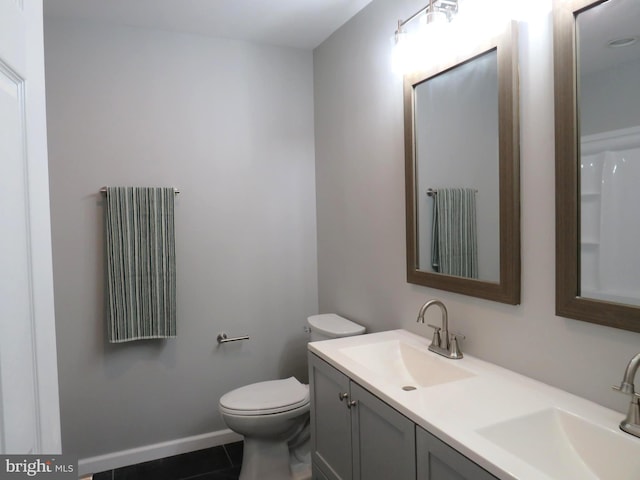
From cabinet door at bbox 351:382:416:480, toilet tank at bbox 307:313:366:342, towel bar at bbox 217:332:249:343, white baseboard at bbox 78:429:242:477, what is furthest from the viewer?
towel bar at bbox 217:332:249:343

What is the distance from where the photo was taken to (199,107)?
2.62 m

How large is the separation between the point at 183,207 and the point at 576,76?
2083 mm

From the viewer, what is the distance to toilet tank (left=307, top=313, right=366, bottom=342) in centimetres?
230

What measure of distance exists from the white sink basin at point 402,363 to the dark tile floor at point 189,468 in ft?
3.84

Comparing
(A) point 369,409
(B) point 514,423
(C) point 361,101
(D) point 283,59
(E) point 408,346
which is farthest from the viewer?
(D) point 283,59

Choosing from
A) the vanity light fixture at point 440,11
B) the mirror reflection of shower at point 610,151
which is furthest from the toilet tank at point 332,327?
the vanity light fixture at point 440,11

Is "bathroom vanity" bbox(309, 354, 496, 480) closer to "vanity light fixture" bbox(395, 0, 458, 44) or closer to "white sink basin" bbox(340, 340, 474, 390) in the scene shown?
"white sink basin" bbox(340, 340, 474, 390)

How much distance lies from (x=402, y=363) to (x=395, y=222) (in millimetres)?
679

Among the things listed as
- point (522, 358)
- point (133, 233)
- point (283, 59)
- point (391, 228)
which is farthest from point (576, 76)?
point (133, 233)

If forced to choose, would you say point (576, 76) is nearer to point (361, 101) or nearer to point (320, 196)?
point (361, 101)

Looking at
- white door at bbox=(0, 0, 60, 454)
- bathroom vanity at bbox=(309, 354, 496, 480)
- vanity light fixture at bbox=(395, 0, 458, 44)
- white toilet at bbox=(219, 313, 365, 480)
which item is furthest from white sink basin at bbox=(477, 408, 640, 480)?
vanity light fixture at bbox=(395, 0, 458, 44)

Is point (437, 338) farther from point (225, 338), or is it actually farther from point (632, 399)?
point (225, 338)

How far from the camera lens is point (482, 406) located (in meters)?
1.24

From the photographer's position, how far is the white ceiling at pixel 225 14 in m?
2.23
